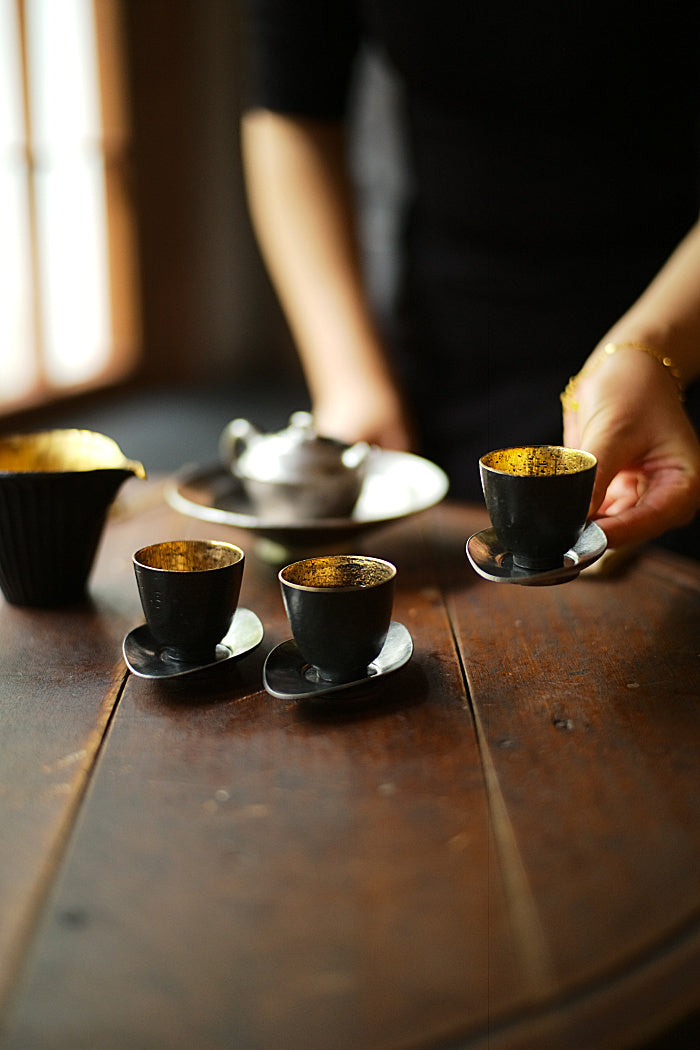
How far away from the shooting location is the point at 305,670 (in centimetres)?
70

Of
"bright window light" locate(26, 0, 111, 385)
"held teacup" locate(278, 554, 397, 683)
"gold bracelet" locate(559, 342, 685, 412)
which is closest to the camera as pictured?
"held teacup" locate(278, 554, 397, 683)

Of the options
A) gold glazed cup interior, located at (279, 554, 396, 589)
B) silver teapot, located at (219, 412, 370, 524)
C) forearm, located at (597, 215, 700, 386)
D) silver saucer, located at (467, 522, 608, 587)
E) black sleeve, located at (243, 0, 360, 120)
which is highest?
black sleeve, located at (243, 0, 360, 120)

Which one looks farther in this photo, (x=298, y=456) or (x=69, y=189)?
(x=69, y=189)

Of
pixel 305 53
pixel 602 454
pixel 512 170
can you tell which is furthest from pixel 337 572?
pixel 305 53

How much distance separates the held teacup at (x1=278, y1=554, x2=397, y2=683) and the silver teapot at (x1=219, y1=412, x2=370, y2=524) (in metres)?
0.27

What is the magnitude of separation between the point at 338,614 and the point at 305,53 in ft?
3.29

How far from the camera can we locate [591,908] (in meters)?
0.47

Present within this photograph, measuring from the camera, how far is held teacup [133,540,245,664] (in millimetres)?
690

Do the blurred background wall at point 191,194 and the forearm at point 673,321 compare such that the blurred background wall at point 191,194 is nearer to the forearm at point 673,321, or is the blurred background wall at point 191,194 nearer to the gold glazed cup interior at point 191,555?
the forearm at point 673,321

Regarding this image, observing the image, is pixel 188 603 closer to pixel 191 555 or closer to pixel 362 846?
pixel 191 555

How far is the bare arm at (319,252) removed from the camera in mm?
1341

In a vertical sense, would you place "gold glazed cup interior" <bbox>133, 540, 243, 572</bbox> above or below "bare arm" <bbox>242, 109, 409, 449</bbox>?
below

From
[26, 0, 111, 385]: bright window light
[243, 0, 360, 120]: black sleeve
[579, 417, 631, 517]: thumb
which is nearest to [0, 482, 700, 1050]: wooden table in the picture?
[579, 417, 631, 517]: thumb

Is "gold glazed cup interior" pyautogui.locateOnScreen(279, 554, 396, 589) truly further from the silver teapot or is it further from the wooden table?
the silver teapot
